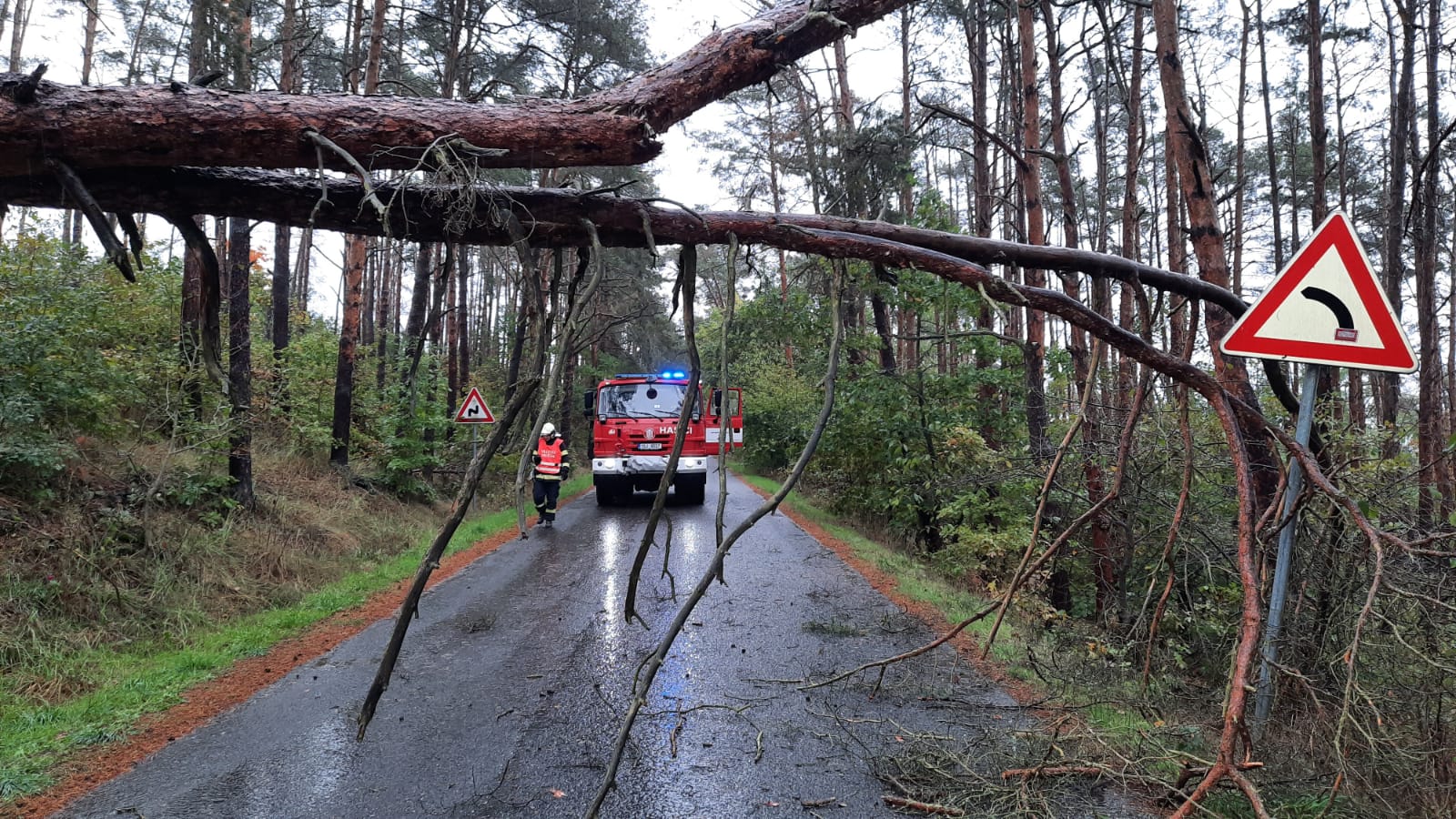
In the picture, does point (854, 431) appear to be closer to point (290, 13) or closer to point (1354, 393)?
point (1354, 393)

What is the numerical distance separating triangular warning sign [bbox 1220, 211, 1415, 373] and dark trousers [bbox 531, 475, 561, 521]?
10.6 meters

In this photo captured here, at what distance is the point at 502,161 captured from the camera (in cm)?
317

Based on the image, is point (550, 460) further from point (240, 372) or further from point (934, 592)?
point (934, 592)

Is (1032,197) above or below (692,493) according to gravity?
above

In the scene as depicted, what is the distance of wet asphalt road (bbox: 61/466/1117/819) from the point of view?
315cm

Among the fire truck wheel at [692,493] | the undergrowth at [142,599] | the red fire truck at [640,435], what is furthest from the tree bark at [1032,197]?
the undergrowth at [142,599]

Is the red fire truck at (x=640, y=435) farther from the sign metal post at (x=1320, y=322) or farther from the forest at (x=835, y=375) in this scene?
the sign metal post at (x=1320, y=322)

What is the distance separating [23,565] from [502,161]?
5354mm

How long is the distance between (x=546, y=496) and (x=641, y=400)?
12.2ft

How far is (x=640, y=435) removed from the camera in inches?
588

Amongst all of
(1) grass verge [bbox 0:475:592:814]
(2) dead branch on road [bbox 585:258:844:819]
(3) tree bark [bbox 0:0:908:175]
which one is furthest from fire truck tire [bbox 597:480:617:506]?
(2) dead branch on road [bbox 585:258:844:819]

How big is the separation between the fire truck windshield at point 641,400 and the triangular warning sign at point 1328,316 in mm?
12328

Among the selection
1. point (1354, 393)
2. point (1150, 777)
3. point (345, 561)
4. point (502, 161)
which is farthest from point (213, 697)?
point (1354, 393)

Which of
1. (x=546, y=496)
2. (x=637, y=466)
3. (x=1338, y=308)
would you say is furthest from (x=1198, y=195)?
(x=637, y=466)
